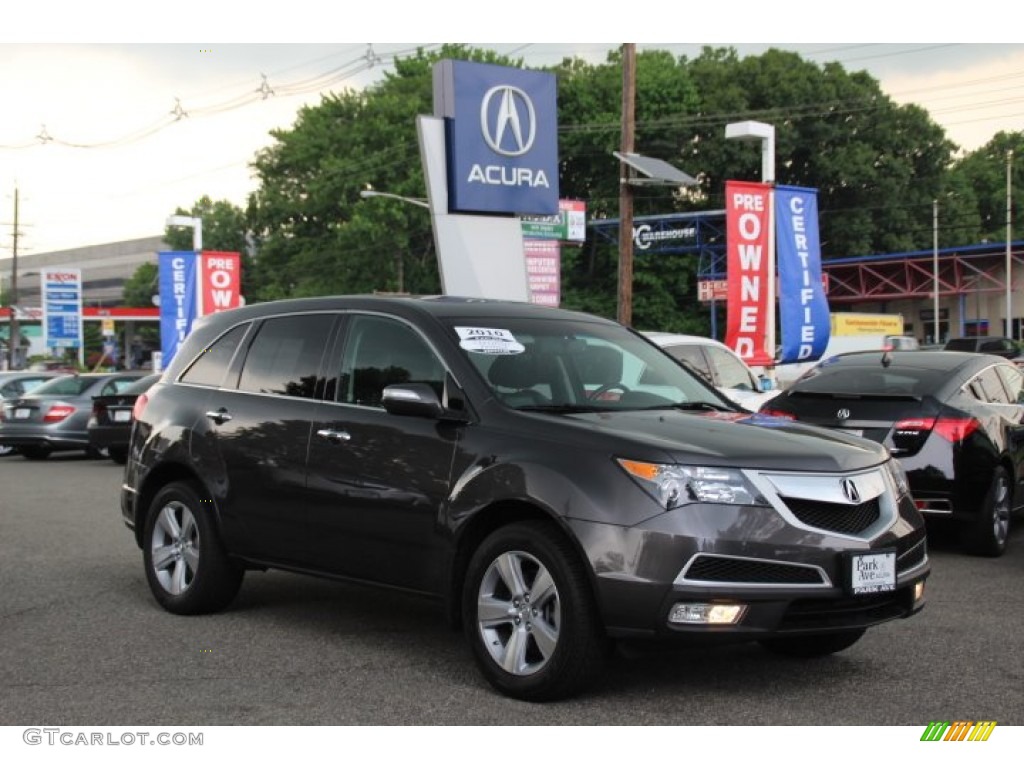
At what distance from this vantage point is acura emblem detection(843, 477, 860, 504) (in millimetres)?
5172

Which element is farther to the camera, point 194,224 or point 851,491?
point 194,224

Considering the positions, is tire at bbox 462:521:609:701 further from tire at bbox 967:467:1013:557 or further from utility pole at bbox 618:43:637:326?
utility pole at bbox 618:43:637:326

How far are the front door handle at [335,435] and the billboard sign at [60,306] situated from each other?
142ft

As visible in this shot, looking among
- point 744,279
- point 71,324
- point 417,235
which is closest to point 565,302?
point 417,235

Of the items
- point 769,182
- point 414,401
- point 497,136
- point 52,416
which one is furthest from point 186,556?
point 769,182

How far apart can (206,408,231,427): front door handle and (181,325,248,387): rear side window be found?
0.79ft

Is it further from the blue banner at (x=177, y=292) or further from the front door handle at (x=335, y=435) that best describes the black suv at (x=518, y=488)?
the blue banner at (x=177, y=292)

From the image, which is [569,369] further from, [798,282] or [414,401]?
[798,282]

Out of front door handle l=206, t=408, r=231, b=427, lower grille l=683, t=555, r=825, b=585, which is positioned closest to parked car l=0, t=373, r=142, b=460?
front door handle l=206, t=408, r=231, b=427

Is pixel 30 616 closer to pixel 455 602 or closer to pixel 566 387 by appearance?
pixel 455 602

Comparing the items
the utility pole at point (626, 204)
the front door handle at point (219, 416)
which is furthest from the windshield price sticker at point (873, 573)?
the utility pole at point (626, 204)

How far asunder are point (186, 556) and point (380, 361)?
1.87m

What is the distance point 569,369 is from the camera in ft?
20.1

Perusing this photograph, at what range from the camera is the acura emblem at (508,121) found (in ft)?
51.0
